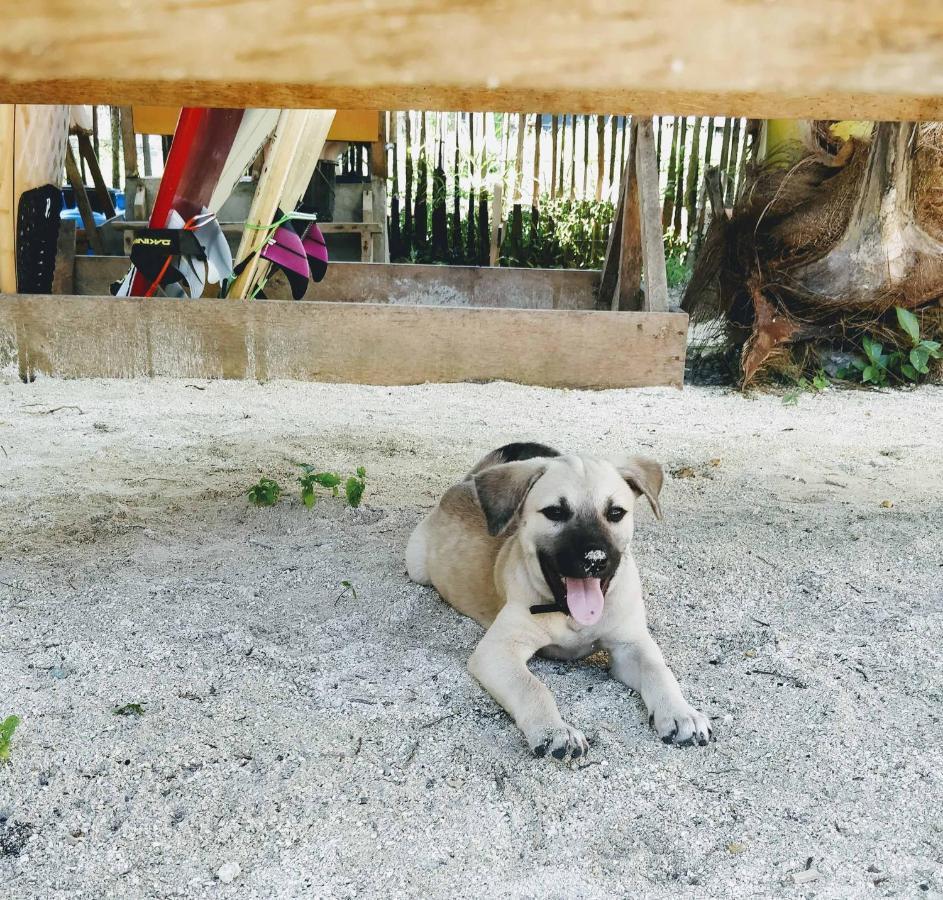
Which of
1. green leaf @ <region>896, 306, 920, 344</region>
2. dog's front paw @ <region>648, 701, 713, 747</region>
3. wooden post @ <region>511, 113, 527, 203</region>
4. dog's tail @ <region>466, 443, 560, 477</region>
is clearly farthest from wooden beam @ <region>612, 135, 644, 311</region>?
dog's front paw @ <region>648, 701, 713, 747</region>

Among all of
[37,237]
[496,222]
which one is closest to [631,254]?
[496,222]

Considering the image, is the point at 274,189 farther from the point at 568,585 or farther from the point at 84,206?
the point at 568,585

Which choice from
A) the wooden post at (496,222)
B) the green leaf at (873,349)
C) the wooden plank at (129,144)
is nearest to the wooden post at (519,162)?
the wooden post at (496,222)

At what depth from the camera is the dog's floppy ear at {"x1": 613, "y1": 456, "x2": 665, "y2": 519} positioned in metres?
2.54

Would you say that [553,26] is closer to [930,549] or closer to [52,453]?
[930,549]

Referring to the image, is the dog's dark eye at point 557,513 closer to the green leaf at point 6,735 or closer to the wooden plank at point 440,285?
the green leaf at point 6,735

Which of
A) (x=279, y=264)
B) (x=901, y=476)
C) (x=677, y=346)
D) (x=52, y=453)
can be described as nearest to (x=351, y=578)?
(x=52, y=453)

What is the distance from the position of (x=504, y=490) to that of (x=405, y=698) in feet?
1.90

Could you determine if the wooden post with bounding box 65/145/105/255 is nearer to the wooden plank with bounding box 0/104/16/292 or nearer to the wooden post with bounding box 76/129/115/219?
the wooden post with bounding box 76/129/115/219

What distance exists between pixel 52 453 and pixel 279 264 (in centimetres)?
235

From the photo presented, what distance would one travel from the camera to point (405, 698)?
7.62ft

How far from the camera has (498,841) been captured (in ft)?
5.96

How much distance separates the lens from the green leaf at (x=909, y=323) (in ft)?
19.6

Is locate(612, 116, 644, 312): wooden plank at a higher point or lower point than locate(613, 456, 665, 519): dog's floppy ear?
higher
